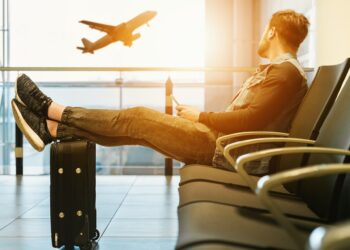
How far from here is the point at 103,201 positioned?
2.99 meters

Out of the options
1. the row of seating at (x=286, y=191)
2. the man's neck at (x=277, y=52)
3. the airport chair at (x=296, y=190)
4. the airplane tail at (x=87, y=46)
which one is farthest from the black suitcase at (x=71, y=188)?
the airplane tail at (x=87, y=46)

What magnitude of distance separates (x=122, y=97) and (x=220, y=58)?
4.22 meters

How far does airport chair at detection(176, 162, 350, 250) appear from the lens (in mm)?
736

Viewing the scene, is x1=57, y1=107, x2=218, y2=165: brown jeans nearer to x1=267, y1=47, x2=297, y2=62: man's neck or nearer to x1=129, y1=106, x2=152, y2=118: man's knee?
x1=129, y1=106, x2=152, y2=118: man's knee

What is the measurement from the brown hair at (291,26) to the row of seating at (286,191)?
1.12 ft

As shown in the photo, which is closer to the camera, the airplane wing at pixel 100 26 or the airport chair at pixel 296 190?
the airport chair at pixel 296 190

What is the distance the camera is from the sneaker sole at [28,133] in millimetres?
2008

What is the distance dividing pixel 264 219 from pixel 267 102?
854 millimetres

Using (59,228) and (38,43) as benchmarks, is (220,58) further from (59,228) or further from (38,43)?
(59,228)

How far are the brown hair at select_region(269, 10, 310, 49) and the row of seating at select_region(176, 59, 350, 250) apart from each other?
34 centimetres

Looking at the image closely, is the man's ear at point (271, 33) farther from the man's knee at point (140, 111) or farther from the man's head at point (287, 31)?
the man's knee at point (140, 111)

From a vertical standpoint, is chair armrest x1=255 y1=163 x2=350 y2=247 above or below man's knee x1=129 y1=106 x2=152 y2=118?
below

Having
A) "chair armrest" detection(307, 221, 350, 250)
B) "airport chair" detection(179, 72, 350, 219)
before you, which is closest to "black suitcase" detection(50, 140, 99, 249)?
"airport chair" detection(179, 72, 350, 219)

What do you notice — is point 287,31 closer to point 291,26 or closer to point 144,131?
point 291,26
